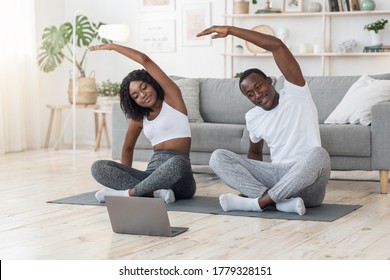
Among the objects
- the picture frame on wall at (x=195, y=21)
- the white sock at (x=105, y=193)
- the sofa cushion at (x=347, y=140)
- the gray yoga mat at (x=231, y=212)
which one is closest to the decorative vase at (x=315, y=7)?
the picture frame on wall at (x=195, y=21)

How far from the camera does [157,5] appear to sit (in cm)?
888

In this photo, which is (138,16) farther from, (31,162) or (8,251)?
(8,251)

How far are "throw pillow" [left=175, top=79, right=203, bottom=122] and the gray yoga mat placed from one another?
1.43m

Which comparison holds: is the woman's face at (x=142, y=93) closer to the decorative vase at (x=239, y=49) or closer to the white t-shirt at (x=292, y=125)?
the white t-shirt at (x=292, y=125)

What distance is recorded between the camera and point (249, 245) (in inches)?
145

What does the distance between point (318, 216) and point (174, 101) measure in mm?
1114

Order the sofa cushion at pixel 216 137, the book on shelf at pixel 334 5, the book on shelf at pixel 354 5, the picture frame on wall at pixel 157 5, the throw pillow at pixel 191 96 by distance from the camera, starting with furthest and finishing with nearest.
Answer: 1. the picture frame on wall at pixel 157 5
2. the book on shelf at pixel 334 5
3. the book on shelf at pixel 354 5
4. the throw pillow at pixel 191 96
5. the sofa cushion at pixel 216 137

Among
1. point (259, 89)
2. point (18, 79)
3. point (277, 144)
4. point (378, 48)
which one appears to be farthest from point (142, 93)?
point (18, 79)

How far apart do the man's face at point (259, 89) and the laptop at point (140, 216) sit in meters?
0.96

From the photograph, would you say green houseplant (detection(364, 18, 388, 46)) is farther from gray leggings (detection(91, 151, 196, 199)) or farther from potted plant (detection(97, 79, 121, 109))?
gray leggings (detection(91, 151, 196, 199))

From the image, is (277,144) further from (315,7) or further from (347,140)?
(315,7)

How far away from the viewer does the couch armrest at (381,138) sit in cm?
535
